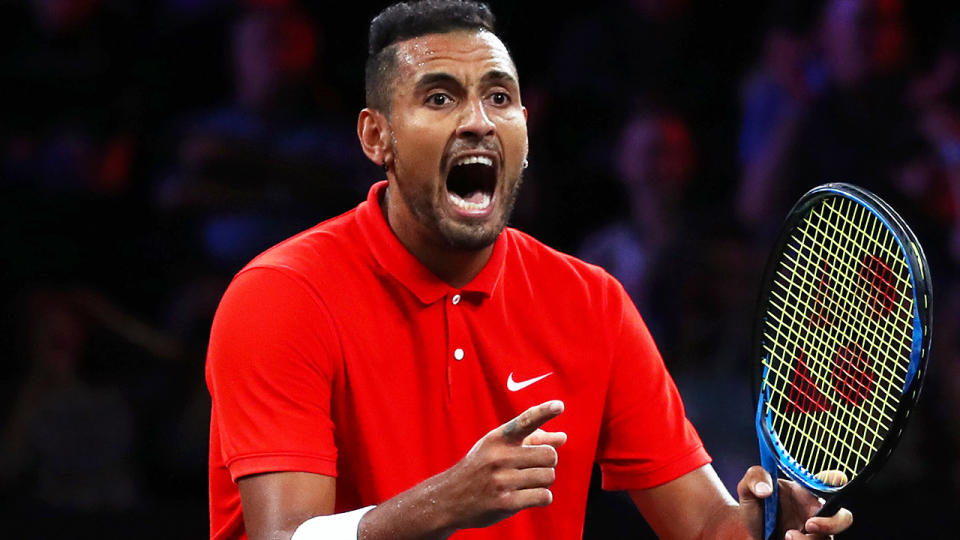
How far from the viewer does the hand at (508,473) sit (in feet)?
6.19

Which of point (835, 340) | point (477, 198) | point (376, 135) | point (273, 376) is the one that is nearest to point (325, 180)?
point (376, 135)

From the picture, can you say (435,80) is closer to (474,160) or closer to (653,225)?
(474,160)

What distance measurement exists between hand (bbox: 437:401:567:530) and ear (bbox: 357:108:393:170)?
27.7 inches

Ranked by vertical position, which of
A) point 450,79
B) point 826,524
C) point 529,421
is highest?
point 450,79

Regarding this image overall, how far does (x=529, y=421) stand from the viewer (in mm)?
1863

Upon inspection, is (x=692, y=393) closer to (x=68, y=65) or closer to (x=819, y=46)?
(x=819, y=46)

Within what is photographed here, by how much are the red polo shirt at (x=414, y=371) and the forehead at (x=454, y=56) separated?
0.27 m

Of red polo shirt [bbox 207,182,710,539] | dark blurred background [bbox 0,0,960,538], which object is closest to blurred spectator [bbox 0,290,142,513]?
dark blurred background [bbox 0,0,960,538]

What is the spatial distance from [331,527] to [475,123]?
29.2 inches

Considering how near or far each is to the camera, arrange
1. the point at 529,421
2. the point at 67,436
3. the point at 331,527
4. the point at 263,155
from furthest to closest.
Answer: the point at 263,155
the point at 67,436
the point at 331,527
the point at 529,421

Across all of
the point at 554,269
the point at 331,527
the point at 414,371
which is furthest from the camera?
the point at 554,269

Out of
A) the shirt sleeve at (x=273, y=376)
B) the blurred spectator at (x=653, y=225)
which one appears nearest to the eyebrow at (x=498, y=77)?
the shirt sleeve at (x=273, y=376)

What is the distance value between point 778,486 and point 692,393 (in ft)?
6.82

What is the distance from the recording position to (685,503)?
2.45m
